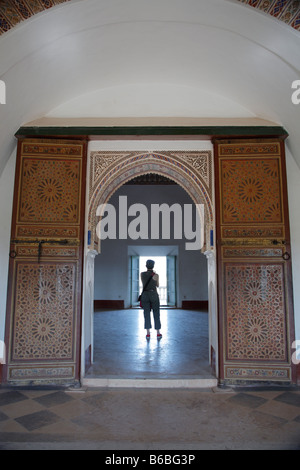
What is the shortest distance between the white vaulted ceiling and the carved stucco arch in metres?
0.39

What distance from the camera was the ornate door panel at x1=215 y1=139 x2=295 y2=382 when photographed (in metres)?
3.06

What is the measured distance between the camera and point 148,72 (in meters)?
3.14

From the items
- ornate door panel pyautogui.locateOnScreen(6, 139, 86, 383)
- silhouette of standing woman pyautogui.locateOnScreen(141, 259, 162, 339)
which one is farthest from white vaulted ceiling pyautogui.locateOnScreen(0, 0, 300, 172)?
silhouette of standing woman pyautogui.locateOnScreen(141, 259, 162, 339)

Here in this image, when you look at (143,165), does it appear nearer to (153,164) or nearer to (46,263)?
(153,164)

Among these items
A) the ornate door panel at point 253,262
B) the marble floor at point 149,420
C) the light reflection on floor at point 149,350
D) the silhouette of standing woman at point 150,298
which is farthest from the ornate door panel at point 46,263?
the silhouette of standing woman at point 150,298

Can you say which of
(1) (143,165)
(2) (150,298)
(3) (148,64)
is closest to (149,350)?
(2) (150,298)

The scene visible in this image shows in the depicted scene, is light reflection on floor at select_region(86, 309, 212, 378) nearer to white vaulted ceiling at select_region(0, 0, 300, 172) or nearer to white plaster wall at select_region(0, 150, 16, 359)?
white plaster wall at select_region(0, 150, 16, 359)

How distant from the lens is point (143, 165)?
3.59 m

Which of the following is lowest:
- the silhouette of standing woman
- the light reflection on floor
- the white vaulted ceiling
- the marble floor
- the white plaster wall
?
the marble floor

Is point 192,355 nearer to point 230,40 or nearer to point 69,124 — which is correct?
point 69,124

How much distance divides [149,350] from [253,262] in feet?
6.07

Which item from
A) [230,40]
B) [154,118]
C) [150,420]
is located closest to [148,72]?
[154,118]

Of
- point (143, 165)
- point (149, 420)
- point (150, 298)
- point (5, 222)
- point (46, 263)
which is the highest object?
point (143, 165)

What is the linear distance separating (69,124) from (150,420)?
9.11 ft
